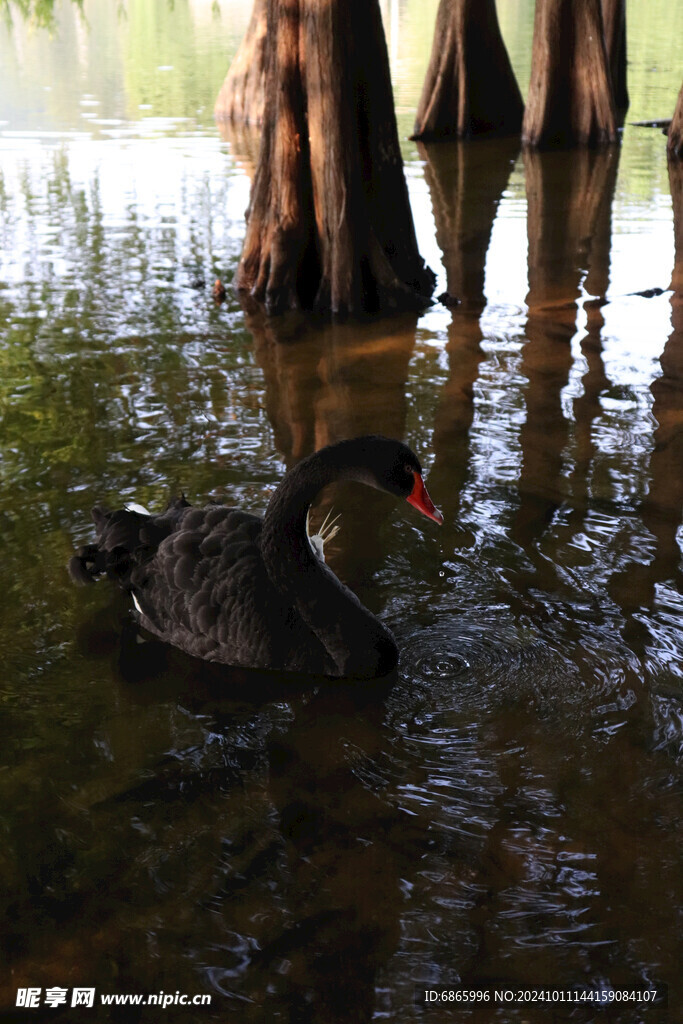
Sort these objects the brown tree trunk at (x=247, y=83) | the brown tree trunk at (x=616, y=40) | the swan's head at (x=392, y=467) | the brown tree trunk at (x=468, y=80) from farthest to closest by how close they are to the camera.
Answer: the brown tree trunk at (x=616, y=40) → the brown tree trunk at (x=247, y=83) → the brown tree trunk at (x=468, y=80) → the swan's head at (x=392, y=467)

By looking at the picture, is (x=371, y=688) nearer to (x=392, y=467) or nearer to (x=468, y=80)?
(x=392, y=467)

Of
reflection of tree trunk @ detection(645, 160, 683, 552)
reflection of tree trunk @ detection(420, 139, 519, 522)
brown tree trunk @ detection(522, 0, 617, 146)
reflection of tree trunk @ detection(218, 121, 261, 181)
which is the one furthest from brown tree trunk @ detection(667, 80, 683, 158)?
reflection of tree trunk @ detection(645, 160, 683, 552)

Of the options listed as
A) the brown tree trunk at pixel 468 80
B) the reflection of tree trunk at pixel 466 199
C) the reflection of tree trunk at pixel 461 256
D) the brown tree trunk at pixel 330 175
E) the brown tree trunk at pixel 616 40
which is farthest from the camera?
the brown tree trunk at pixel 616 40

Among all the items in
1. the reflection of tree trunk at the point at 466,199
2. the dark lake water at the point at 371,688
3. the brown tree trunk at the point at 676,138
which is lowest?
the dark lake water at the point at 371,688

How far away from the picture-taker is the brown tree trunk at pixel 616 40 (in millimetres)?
20109

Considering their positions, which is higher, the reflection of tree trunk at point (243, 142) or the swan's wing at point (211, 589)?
the reflection of tree trunk at point (243, 142)

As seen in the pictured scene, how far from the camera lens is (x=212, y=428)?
7004 millimetres

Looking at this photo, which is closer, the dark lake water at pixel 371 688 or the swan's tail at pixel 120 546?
the dark lake water at pixel 371 688

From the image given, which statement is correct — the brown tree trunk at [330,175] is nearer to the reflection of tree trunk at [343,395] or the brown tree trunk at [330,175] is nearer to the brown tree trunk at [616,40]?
the reflection of tree trunk at [343,395]

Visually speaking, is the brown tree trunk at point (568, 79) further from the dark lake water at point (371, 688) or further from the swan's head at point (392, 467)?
the swan's head at point (392, 467)

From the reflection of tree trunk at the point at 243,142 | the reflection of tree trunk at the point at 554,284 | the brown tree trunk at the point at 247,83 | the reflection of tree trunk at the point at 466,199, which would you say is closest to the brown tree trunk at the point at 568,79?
the reflection of tree trunk at the point at 554,284

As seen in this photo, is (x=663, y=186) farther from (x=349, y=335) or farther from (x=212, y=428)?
(x=212, y=428)

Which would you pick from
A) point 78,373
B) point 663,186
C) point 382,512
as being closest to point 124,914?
point 382,512

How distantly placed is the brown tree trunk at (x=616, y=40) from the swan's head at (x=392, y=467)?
17.7 meters
